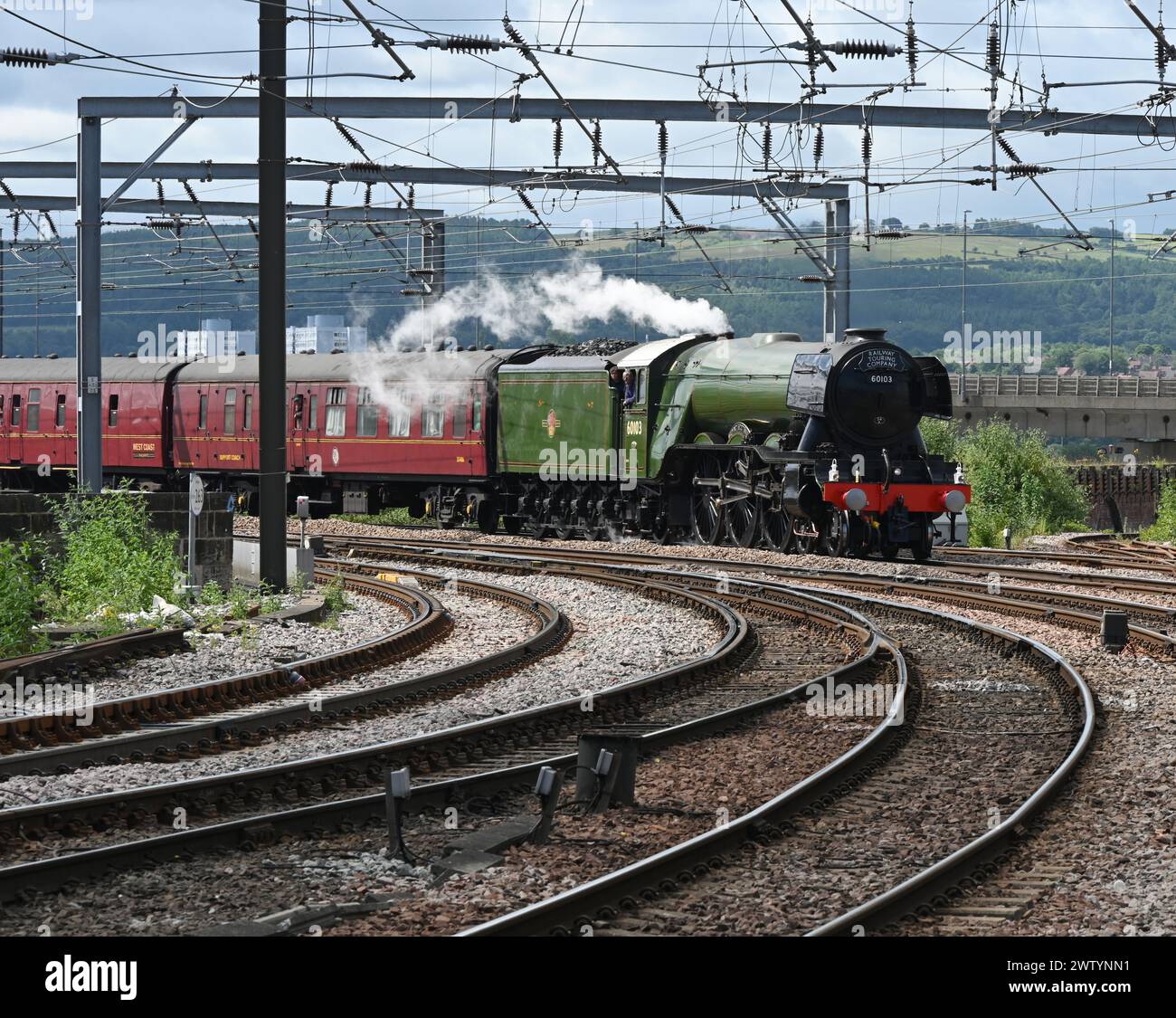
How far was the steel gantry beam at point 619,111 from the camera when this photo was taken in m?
23.7

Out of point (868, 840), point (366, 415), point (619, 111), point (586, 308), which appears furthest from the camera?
point (366, 415)

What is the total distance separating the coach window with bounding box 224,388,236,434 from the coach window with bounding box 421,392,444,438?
5.39m

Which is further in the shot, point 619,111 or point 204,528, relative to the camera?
point 619,111

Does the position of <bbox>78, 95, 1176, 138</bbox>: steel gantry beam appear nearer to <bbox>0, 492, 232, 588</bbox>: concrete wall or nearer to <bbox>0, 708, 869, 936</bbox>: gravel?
<bbox>0, 492, 232, 588</bbox>: concrete wall

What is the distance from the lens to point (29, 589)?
1461 centimetres

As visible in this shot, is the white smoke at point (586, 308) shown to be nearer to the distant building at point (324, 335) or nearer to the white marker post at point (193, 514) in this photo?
the distant building at point (324, 335)

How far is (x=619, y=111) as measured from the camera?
79.8 ft

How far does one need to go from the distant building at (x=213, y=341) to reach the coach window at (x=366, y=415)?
16.4 feet

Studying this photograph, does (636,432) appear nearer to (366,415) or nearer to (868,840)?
(366,415)

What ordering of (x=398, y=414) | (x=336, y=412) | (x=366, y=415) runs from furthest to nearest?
(x=336, y=412) → (x=366, y=415) → (x=398, y=414)

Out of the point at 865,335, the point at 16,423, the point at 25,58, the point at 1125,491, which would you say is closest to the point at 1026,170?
the point at 865,335

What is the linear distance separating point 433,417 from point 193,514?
46.0ft

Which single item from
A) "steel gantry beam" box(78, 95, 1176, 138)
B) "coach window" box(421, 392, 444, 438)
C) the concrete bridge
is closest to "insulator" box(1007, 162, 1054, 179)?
"steel gantry beam" box(78, 95, 1176, 138)

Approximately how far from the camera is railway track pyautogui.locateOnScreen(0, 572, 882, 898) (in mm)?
7566
